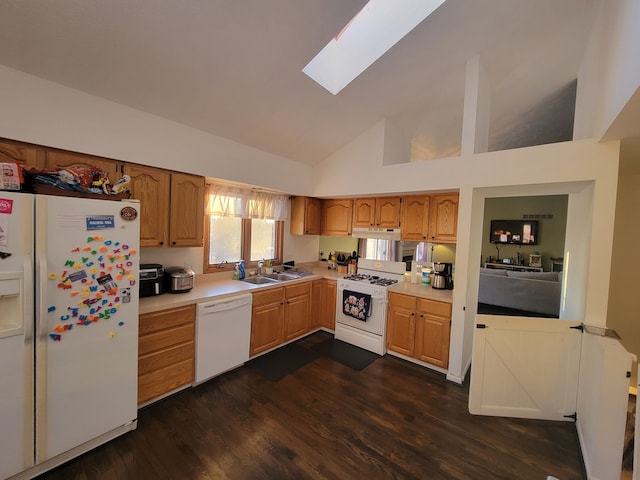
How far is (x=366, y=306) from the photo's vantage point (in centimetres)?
316

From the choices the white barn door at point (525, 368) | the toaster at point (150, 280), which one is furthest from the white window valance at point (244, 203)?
the white barn door at point (525, 368)

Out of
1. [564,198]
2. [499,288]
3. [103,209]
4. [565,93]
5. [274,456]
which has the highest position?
[565,93]

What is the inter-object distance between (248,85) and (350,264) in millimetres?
2689

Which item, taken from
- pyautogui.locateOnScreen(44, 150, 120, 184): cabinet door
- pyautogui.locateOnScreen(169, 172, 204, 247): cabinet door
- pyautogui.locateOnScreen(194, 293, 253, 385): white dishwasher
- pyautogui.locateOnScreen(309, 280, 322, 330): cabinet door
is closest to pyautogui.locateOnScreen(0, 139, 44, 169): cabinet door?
pyautogui.locateOnScreen(44, 150, 120, 184): cabinet door

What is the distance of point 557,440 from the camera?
196cm

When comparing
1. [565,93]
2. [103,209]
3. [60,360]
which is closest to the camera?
[60,360]

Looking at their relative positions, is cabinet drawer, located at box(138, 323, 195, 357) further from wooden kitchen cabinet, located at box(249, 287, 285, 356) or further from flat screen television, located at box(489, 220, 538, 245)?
flat screen television, located at box(489, 220, 538, 245)

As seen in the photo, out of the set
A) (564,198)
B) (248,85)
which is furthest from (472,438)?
(564,198)

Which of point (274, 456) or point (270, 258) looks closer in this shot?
point (274, 456)

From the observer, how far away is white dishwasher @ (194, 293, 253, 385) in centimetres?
237

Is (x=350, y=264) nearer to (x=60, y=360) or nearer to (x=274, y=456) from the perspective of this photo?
(x=274, y=456)

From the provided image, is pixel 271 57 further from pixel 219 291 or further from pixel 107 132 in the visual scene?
pixel 219 291

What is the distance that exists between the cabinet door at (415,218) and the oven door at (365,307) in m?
0.78

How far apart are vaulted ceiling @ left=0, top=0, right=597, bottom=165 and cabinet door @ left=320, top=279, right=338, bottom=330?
2043mm
